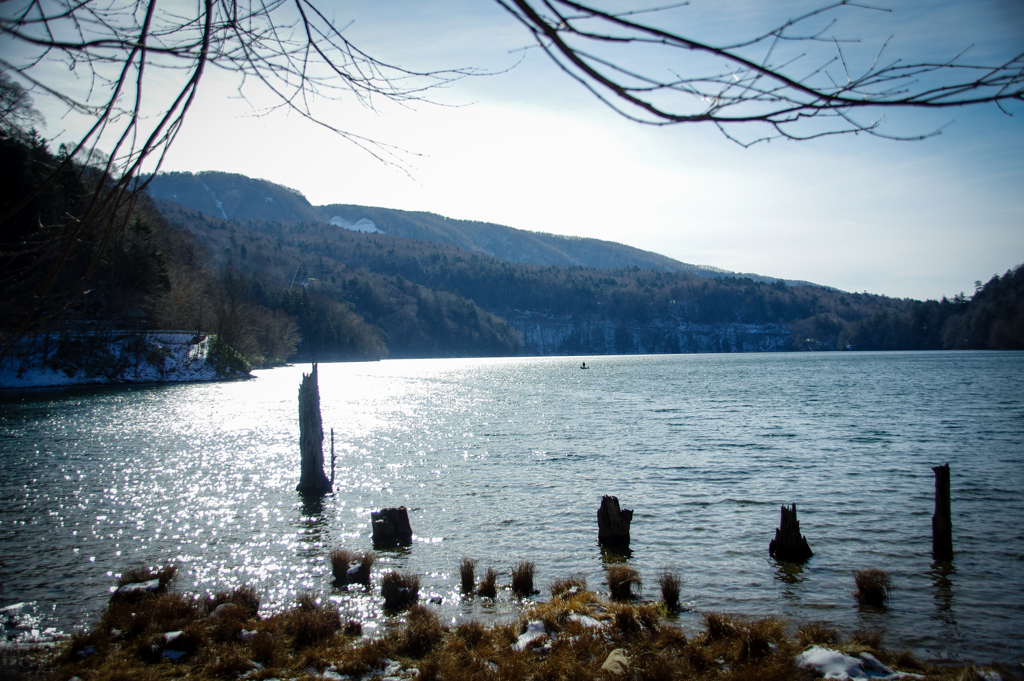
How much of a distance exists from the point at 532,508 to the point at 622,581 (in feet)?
24.1

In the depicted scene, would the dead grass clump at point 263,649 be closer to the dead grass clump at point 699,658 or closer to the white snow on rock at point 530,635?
the white snow on rock at point 530,635

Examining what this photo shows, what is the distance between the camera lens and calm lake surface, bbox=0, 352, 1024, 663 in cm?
1077

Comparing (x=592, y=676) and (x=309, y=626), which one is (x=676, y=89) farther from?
(x=309, y=626)

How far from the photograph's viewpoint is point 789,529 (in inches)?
514

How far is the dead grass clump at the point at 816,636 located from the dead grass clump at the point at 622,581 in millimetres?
2791

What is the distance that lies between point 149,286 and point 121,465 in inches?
1447

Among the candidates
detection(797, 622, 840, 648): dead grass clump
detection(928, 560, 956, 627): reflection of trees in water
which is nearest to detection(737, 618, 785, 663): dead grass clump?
detection(797, 622, 840, 648): dead grass clump

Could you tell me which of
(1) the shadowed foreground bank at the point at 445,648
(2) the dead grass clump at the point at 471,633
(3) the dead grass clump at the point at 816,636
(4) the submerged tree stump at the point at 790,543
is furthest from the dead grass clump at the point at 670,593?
(4) the submerged tree stump at the point at 790,543

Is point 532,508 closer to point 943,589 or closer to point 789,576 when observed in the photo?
point 789,576

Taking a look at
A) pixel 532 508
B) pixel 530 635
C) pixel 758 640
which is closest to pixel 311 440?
pixel 532 508

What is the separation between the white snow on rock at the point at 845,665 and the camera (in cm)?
718

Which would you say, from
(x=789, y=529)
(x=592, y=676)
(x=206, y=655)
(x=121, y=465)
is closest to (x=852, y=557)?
(x=789, y=529)

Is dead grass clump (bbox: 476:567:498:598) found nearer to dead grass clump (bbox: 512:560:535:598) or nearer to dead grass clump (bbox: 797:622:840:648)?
dead grass clump (bbox: 512:560:535:598)

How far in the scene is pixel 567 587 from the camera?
10.9 metres
